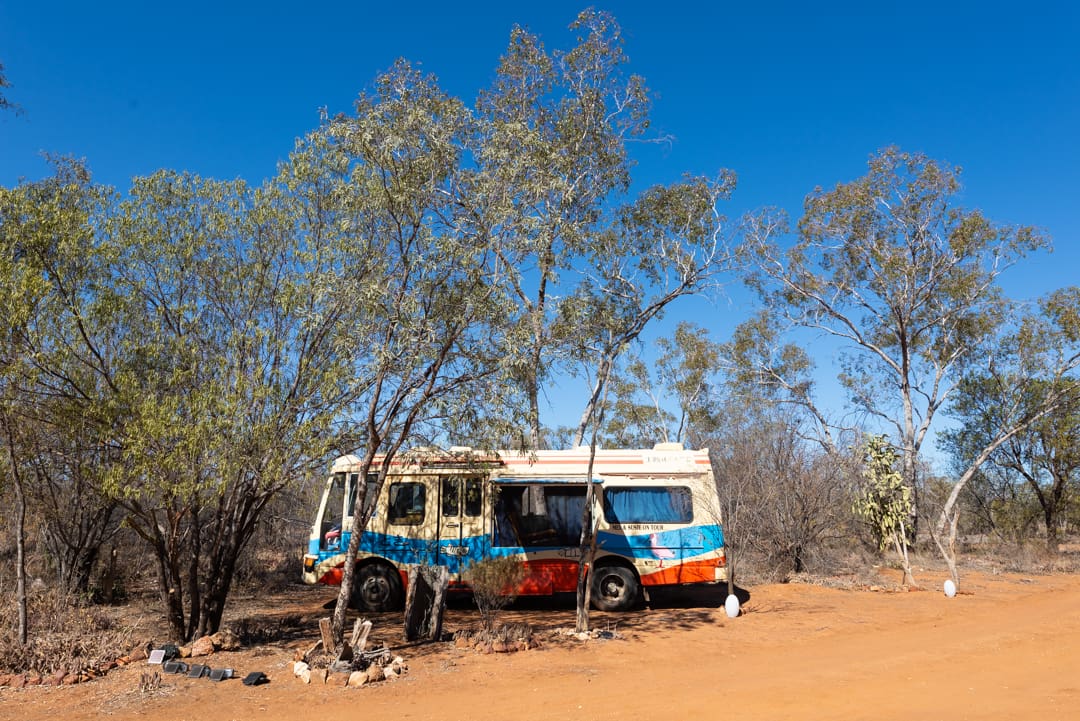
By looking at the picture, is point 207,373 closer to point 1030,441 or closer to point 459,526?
point 459,526

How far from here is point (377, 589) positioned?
38.6ft

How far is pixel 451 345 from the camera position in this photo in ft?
28.5

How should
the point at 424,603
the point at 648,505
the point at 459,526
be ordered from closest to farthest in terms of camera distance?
1. the point at 424,603
2. the point at 459,526
3. the point at 648,505

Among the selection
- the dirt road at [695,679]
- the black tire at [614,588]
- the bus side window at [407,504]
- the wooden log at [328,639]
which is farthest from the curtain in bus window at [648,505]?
the wooden log at [328,639]

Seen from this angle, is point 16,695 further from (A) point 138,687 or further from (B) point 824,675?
(B) point 824,675

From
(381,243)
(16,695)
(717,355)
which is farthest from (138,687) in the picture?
(717,355)

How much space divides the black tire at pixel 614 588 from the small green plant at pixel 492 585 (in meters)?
2.22

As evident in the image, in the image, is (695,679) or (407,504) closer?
(695,679)

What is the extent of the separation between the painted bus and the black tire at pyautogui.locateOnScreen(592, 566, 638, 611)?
0.7 inches

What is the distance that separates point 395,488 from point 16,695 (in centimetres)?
582

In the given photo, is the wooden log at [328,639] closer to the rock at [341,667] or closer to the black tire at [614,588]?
the rock at [341,667]

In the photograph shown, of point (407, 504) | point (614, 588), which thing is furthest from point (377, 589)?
point (614, 588)

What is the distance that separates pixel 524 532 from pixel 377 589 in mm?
2706

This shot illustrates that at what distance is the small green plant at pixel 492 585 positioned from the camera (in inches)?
382
